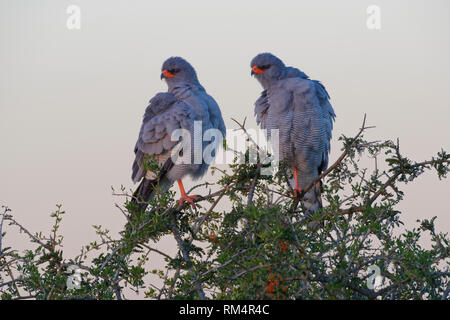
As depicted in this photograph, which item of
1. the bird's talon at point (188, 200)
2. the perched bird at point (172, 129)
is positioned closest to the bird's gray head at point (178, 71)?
the perched bird at point (172, 129)

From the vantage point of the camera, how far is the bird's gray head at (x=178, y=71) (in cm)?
685

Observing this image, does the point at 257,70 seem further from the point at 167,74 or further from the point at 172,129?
the point at 172,129

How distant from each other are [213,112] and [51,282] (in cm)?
281

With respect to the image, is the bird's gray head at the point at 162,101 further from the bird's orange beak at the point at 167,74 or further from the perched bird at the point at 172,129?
the bird's orange beak at the point at 167,74

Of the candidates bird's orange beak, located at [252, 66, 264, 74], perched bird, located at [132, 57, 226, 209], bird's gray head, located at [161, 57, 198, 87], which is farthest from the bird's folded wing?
bird's orange beak, located at [252, 66, 264, 74]

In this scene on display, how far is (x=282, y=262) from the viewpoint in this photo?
3.27 metres

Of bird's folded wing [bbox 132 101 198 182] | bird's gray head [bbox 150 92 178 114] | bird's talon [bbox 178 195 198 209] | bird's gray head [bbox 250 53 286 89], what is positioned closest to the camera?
bird's talon [bbox 178 195 198 209]

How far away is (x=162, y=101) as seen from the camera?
644cm

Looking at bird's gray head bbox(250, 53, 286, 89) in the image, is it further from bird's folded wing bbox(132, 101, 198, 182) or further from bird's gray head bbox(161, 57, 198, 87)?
bird's folded wing bbox(132, 101, 198, 182)

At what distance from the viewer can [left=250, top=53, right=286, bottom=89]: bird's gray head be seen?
7051 millimetres

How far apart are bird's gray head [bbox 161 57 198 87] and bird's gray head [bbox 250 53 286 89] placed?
2.54ft

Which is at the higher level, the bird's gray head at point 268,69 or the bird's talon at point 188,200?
the bird's gray head at point 268,69

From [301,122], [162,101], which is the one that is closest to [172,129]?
[162,101]
